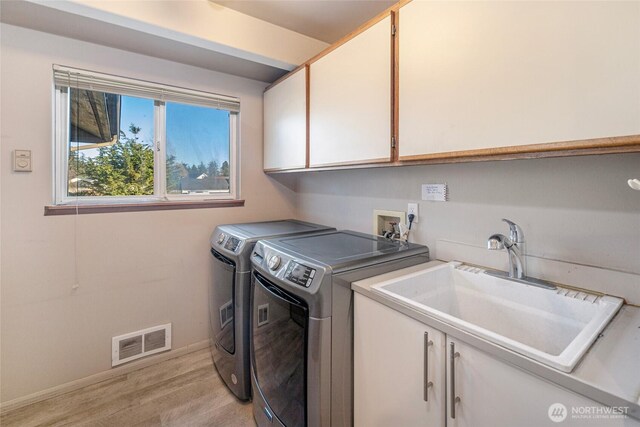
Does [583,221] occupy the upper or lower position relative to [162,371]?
upper

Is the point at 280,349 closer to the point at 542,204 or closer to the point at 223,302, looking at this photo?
the point at 223,302

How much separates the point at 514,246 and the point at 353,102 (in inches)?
40.1

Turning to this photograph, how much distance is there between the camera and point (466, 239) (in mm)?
1446

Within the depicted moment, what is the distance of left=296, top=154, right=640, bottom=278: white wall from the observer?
1.01 metres

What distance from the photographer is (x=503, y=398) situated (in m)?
0.77

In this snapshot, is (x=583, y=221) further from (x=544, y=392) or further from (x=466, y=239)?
(x=544, y=392)

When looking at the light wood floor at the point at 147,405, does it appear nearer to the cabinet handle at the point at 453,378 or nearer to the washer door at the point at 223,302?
the washer door at the point at 223,302

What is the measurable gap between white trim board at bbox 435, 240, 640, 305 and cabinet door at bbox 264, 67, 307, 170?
3.76 feet

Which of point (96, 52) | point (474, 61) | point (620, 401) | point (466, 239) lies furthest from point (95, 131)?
point (620, 401)

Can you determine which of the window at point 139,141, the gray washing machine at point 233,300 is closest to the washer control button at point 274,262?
the gray washing machine at point 233,300

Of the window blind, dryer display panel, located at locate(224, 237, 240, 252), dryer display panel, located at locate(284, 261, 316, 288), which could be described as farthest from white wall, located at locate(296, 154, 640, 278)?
the window blind

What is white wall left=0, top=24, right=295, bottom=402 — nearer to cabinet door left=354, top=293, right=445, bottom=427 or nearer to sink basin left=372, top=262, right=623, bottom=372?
cabinet door left=354, top=293, right=445, bottom=427

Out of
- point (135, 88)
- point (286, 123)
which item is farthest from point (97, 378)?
point (286, 123)

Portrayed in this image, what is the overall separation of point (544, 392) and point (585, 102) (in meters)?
0.78
